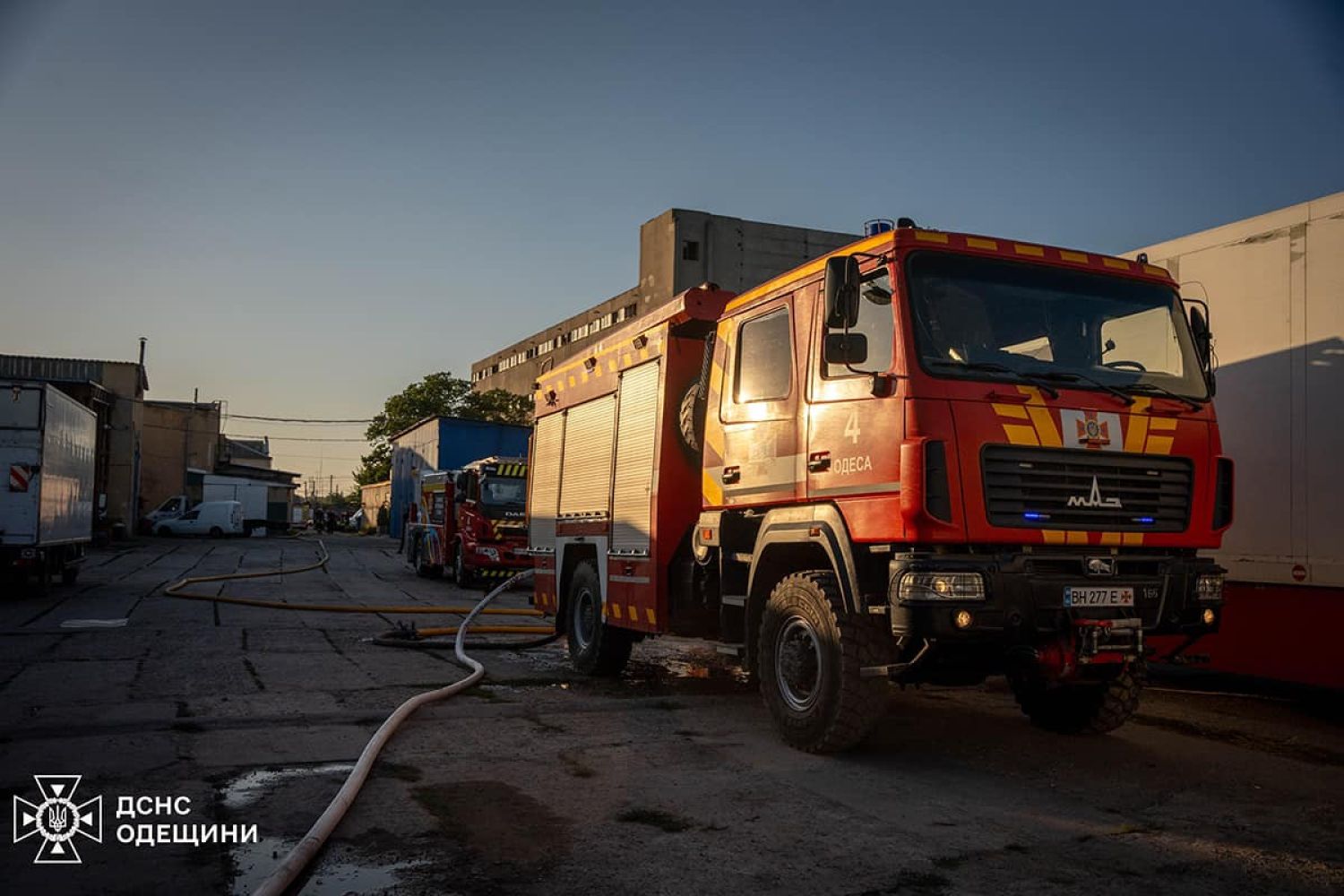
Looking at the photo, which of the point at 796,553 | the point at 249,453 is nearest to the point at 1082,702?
the point at 796,553

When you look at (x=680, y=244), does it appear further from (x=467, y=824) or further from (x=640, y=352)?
(x=467, y=824)

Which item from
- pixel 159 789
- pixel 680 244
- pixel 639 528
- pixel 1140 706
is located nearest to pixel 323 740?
pixel 159 789

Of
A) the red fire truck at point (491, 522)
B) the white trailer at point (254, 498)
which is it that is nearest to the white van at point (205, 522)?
the white trailer at point (254, 498)

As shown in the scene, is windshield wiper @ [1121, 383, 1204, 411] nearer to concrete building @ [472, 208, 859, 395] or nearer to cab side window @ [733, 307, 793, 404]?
cab side window @ [733, 307, 793, 404]

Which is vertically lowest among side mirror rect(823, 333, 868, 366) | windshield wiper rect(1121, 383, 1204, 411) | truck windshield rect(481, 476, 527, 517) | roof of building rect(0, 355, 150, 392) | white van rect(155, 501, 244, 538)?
white van rect(155, 501, 244, 538)

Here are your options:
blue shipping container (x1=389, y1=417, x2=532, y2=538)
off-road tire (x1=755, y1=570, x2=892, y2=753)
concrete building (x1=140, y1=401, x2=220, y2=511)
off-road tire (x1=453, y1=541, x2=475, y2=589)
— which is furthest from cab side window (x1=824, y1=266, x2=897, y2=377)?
concrete building (x1=140, y1=401, x2=220, y2=511)

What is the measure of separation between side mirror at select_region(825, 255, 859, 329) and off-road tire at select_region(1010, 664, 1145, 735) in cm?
290

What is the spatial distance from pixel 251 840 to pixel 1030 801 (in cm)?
393

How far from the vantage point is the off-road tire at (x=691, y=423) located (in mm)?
8539

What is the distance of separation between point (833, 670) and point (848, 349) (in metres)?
1.95

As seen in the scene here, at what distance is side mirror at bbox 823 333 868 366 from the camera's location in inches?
251

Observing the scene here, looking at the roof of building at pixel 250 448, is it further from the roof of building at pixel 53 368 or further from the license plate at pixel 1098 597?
the license plate at pixel 1098 597

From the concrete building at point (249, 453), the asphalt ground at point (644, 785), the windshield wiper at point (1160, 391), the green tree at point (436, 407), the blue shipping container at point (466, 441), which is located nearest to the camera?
the asphalt ground at point (644, 785)

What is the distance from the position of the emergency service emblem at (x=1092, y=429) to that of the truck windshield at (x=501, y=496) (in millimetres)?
16382
